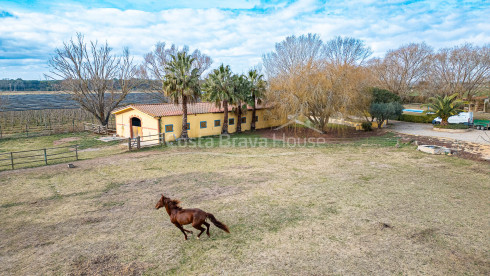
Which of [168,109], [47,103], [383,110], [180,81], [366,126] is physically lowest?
[366,126]

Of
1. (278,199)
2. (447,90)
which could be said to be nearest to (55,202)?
(278,199)

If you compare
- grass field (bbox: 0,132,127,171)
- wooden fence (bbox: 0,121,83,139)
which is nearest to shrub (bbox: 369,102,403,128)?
grass field (bbox: 0,132,127,171)

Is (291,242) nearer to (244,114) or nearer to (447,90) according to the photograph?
(244,114)

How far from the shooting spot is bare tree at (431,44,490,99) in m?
37.1

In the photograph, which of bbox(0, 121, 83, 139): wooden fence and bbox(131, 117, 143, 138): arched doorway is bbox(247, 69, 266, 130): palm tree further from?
bbox(0, 121, 83, 139): wooden fence

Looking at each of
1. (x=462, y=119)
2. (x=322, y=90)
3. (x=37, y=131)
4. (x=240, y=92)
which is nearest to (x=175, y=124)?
(x=240, y=92)

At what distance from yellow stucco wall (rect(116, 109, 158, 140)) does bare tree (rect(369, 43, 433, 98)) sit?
34.6 metres

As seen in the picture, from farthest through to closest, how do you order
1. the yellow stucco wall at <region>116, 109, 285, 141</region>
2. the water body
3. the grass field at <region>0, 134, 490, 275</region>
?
1. the water body
2. the yellow stucco wall at <region>116, 109, 285, 141</region>
3. the grass field at <region>0, 134, 490, 275</region>

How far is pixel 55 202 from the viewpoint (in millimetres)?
10656

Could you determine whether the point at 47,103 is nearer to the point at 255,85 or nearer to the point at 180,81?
the point at 180,81

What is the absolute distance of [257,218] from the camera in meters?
8.96

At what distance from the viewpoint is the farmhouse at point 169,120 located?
2445cm

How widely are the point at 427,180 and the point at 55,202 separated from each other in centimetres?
1653

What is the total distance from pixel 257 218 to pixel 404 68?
1757 inches
